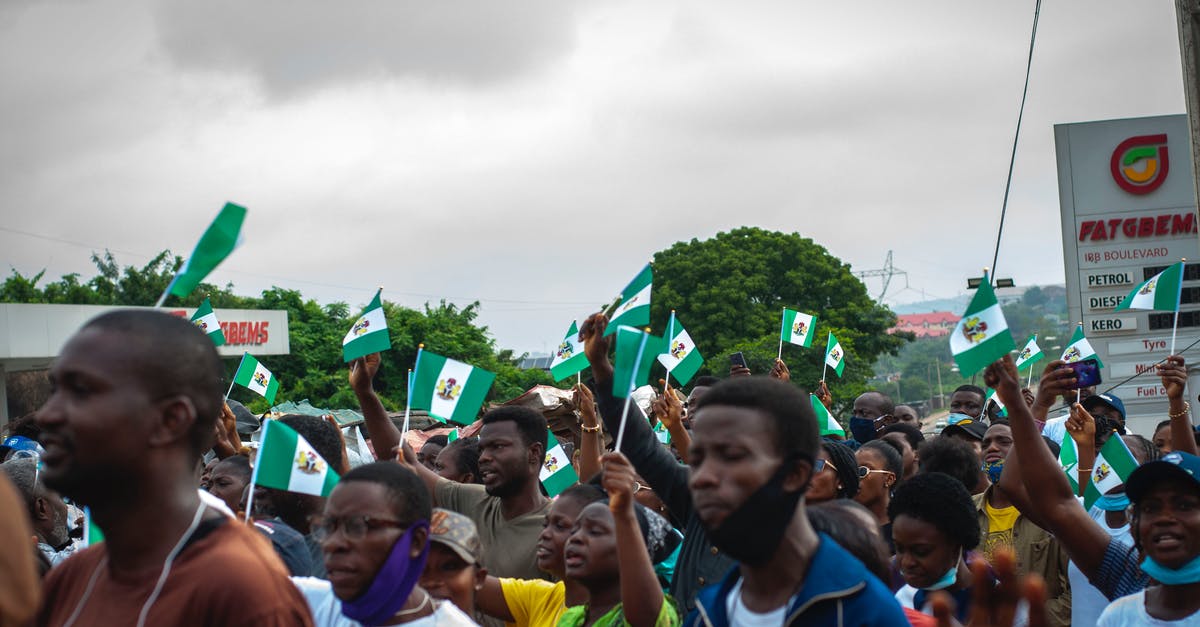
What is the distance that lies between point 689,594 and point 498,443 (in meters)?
1.96

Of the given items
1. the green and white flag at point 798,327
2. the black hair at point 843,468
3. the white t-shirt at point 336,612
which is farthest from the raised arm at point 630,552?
the green and white flag at point 798,327

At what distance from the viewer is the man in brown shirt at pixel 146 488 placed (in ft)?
7.72

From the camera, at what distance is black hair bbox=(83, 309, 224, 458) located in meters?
2.48

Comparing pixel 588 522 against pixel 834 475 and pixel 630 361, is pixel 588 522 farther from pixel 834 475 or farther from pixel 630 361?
pixel 834 475

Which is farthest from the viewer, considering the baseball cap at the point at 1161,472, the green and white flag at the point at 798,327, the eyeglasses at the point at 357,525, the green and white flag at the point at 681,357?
the green and white flag at the point at 798,327

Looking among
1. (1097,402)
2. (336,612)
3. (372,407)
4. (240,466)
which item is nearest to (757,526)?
(336,612)

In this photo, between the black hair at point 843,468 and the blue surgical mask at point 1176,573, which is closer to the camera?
the blue surgical mask at point 1176,573

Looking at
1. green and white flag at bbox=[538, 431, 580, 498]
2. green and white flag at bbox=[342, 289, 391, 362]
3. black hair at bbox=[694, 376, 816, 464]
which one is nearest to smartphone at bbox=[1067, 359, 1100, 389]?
black hair at bbox=[694, 376, 816, 464]

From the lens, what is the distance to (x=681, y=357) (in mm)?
10500

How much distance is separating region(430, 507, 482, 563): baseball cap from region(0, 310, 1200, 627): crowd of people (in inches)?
0.4

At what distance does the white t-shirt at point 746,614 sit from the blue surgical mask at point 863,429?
728cm

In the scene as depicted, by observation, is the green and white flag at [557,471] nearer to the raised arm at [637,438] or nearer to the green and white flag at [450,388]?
the green and white flag at [450,388]

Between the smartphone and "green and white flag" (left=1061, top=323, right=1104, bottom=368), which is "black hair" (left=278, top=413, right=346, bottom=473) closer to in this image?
the smartphone

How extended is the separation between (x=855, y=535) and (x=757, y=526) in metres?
0.98
